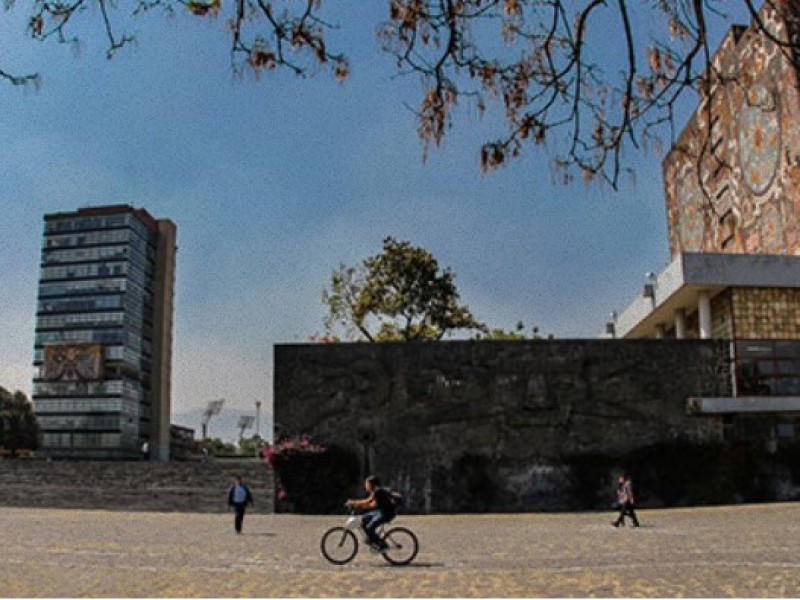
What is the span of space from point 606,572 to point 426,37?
7.97 m

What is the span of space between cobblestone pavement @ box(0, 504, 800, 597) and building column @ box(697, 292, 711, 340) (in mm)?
9501

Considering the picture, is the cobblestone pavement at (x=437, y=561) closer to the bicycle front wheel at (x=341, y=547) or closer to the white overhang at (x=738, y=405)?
the bicycle front wheel at (x=341, y=547)

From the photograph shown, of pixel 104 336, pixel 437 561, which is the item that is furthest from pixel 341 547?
pixel 104 336

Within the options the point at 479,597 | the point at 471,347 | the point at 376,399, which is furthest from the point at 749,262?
the point at 479,597

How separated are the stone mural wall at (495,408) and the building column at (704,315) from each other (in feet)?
6.29

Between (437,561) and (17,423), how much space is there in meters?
67.7

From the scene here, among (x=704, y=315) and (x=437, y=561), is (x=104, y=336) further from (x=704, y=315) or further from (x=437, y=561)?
(x=437, y=561)

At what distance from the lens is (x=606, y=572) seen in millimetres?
10500

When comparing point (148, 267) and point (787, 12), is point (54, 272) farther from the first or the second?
point (787, 12)

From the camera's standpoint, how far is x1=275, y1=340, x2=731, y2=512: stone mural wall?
86.0ft

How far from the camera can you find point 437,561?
1204 cm

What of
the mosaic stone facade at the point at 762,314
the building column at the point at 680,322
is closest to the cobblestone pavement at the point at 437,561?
the mosaic stone facade at the point at 762,314

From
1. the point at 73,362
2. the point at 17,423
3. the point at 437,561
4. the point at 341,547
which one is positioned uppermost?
the point at 73,362

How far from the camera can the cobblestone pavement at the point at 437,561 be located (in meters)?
9.30
